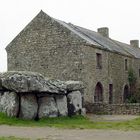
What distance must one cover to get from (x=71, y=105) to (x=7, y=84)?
4.33m

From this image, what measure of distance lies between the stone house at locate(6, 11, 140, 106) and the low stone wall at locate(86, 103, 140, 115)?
1628mm

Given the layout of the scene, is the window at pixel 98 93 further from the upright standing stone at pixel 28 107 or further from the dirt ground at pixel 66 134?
the dirt ground at pixel 66 134

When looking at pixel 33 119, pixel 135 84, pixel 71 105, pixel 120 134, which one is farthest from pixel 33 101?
pixel 135 84

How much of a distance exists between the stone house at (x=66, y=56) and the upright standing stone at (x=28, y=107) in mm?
9943

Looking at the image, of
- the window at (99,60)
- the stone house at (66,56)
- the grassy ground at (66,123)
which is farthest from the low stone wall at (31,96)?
the window at (99,60)

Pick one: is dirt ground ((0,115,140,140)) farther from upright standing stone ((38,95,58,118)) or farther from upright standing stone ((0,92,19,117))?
upright standing stone ((38,95,58,118))

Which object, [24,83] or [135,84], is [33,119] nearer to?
[24,83]

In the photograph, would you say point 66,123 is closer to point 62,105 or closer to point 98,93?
point 62,105

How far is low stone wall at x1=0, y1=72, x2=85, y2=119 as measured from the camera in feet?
70.6

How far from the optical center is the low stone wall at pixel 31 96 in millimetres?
21516

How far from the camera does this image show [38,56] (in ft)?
112

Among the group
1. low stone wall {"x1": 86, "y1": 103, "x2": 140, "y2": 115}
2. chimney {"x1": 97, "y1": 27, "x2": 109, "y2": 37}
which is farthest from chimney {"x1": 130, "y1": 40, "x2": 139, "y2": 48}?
low stone wall {"x1": 86, "y1": 103, "x2": 140, "y2": 115}

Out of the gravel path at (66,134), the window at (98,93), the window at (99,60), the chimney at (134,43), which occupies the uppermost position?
the chimney at (134,43)

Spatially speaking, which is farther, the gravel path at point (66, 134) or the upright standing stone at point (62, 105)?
the upright standing stone at point (62, 105)
